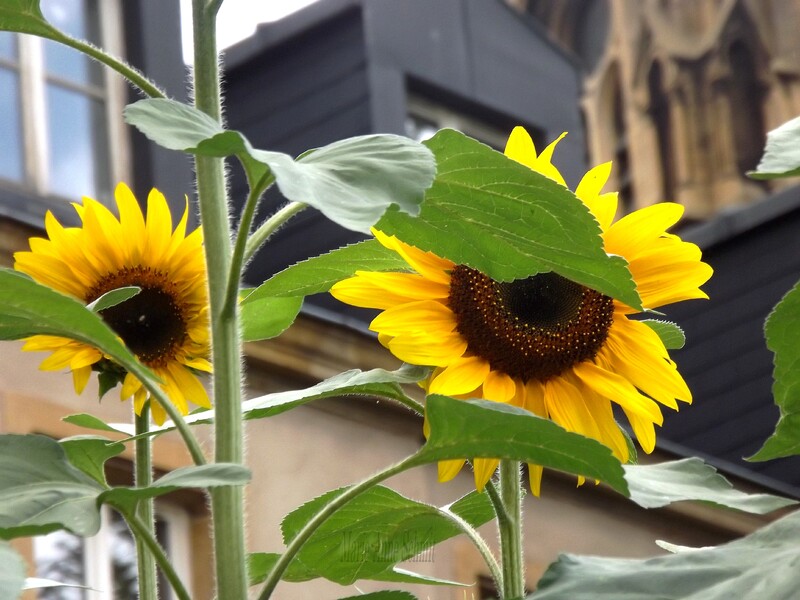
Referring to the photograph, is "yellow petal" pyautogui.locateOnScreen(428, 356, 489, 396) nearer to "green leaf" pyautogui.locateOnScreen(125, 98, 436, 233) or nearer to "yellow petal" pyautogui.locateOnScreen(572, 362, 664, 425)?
"yellow petal" pyautogui.locateOnScreen(572, 362, 664, 425)

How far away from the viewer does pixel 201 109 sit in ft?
3.04

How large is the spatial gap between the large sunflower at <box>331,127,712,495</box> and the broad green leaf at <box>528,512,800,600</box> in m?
0.37

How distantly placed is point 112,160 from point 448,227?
6.65m

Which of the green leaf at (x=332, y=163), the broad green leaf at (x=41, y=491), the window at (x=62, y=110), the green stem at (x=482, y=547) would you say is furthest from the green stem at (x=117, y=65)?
the window at (x=62, y=110)

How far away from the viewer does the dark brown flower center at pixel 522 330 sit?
1.22 m

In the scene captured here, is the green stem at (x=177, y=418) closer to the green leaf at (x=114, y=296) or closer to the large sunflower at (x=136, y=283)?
the green leaf at (x=114, y=296)

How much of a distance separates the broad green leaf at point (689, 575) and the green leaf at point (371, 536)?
1.01ft

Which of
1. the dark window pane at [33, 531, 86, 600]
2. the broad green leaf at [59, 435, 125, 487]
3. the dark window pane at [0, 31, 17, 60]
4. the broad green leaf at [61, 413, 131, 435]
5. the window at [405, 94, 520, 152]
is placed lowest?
the broad green leaf at [59, 435, 125, 487]

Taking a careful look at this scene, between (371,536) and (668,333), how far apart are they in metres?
0.28

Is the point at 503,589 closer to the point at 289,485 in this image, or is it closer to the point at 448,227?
the point at 448,227

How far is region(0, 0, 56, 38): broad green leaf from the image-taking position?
0.99m

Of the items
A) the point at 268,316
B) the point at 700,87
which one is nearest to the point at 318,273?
the point at 268,316

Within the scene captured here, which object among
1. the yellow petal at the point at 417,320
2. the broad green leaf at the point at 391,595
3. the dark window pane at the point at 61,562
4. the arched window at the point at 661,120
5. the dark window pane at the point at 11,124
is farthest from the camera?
the arched window at the point at 661,120

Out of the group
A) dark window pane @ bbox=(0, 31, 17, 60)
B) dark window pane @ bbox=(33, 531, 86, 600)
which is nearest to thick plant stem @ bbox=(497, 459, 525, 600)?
dark window pane @ bbox=(33, 531, 86, 600)
